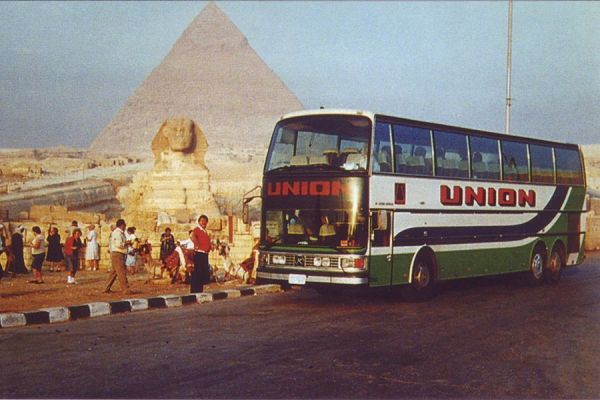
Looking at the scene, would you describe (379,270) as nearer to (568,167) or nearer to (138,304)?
(138,304)

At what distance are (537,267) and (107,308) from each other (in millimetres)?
8597

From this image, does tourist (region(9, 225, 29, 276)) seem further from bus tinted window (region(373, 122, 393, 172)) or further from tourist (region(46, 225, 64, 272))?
bus tinted window (region(373, 122, 393, 172))

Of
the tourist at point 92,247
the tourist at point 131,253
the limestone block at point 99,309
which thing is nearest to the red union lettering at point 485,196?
the limestone block at point 99,309

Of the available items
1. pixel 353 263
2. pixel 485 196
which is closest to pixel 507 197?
pixel 485 196

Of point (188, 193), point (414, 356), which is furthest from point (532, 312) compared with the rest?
point (188, 193)

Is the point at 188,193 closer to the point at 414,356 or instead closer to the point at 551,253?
the point at 551,253

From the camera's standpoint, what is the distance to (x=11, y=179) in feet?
280

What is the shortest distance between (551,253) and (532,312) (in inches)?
208

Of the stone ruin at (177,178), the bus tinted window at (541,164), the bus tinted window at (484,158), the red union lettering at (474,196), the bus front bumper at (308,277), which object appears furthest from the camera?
the stone ruin at (177,178)

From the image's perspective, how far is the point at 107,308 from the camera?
37.8 feet

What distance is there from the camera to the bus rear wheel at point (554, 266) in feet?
53.5

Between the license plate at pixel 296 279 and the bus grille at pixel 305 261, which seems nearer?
the bus grille at pixel 305 261

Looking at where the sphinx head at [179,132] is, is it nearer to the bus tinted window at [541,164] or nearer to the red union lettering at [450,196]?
the bus tinted window at [541,164]

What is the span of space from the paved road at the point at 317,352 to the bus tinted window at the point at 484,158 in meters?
2.42
